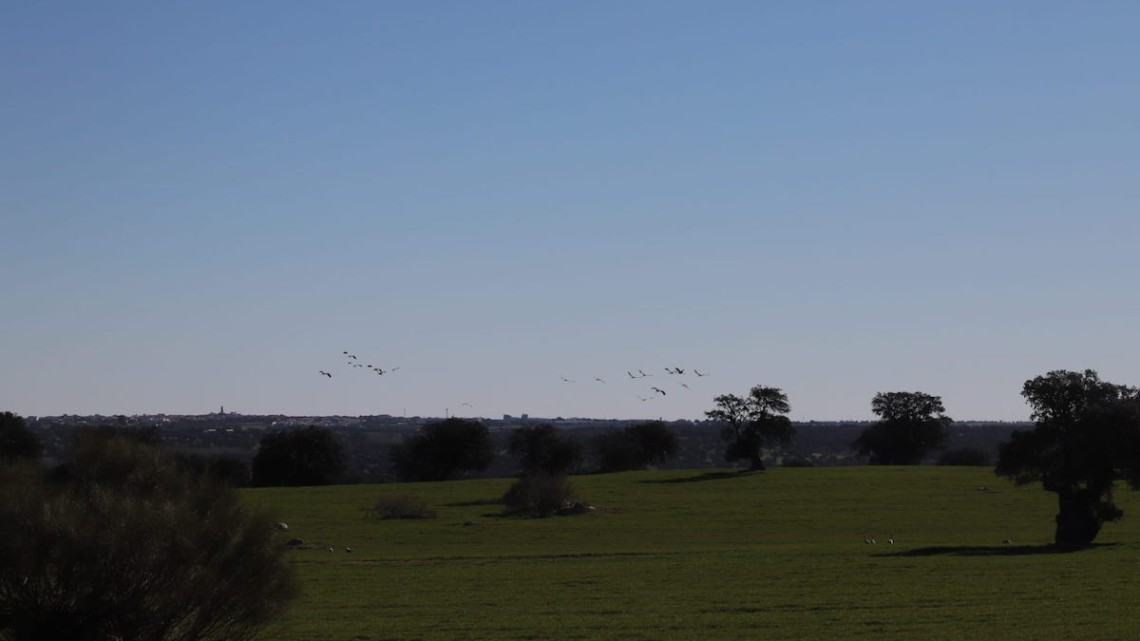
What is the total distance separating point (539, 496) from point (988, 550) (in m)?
35.1

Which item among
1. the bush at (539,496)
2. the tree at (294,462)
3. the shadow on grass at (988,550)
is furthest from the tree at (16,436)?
the shadow on grass at (988,550)

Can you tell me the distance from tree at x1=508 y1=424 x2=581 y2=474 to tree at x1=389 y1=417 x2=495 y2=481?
3.87 metres

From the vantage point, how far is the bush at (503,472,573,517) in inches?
3388

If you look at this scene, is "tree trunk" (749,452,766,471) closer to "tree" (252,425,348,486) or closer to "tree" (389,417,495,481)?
"tree" (389,417,495,481)

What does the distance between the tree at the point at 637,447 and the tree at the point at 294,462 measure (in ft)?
93.9

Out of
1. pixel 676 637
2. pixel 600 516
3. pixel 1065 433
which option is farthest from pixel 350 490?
pixel 676 637

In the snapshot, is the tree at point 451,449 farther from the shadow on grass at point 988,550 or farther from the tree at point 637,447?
the shadow on grass at point 988,550

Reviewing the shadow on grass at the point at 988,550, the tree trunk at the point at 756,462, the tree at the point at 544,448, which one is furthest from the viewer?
the tree at the point at 544,448

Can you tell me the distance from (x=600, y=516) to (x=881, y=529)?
18174mm

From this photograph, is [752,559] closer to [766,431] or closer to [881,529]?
[881,529]

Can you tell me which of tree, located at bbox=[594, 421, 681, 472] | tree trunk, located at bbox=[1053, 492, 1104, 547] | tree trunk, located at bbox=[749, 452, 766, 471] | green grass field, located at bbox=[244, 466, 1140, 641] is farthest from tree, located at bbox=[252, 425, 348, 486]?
tree trunk, located at bbox=[1053, 492, 1104, 547]

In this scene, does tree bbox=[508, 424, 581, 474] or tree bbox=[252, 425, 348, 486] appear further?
tree bbox=[508, 424, 581, 474]

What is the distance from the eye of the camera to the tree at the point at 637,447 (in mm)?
144000

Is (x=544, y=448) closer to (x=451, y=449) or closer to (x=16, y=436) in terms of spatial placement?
(x=451, y=449)
